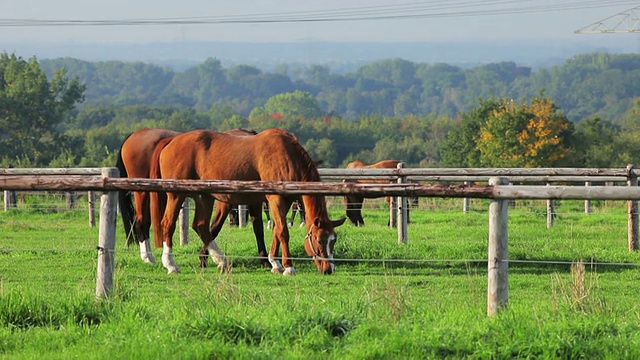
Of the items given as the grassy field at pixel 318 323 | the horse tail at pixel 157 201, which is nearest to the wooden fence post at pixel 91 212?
the horse tail at pixel 157 201

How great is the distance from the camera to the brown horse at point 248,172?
42.3ft

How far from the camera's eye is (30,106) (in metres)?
86.2

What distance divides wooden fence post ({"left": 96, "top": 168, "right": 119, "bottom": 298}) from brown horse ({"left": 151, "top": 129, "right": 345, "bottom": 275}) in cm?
416

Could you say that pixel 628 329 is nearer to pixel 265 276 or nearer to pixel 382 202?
pixel 265 276

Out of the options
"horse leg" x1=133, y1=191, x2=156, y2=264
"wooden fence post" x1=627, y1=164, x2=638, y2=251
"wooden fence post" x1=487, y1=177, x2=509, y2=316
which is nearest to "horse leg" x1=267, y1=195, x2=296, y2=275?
"horse leg" x1=133, y1=191, x2=156, y2=264

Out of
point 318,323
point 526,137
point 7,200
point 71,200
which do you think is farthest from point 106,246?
point 526,137

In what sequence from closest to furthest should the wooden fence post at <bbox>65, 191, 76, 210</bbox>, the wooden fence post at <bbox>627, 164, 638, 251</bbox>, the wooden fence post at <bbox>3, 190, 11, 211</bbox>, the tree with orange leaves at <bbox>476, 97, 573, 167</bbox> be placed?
the wooden fence post at <bbox>627, 164, 638, 251</bbox>, the wooden fence post at <bbox>3, 190, 11, 211</bbox>, the wooden fence post at <bbox>65, 191, 76, 210</bbox>, the tree with orange leaves at <bbox>476, 97, 573, 167</bbox>

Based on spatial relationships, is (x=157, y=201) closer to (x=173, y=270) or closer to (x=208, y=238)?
(x=208, y=238)

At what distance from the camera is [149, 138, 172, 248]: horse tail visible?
14211 millimetres

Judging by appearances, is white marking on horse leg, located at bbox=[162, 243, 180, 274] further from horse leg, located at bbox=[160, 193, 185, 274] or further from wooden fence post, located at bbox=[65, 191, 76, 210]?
wooden fence post, located at bbox=[65, 191, 76, 210]

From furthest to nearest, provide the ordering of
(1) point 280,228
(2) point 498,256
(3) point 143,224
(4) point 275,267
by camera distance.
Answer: (3) point 143,224 < (1) point 280,228 < (4) point 275,267 < (2) point 498,256

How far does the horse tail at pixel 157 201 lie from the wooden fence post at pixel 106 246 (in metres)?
5.60

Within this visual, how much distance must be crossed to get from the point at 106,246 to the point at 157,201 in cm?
593

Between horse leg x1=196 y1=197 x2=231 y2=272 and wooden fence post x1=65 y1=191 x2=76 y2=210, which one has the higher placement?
horse leg x1=196 y1=197 x2=231 y2=272
